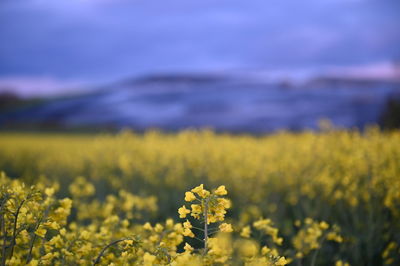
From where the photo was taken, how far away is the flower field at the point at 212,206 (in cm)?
208

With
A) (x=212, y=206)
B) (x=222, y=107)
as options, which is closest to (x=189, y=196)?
(x=212, y=206)

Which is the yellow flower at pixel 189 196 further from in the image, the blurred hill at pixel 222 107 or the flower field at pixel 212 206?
the blurred hill at pixel 222 107

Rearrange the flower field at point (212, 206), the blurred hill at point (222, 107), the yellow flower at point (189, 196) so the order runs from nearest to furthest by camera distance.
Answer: the yellow flower at point (189, 196)
the flower field at point (212, 206)
the blurred hill at point (222, 107)

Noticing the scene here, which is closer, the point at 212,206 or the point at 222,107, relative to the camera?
the point at 212,206

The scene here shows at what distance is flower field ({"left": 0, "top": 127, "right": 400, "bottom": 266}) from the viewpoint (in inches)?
82.0

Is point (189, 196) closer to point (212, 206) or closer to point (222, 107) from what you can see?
point (212, 206)

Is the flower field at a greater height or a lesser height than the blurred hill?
lesser

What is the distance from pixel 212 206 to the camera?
6.08 ft

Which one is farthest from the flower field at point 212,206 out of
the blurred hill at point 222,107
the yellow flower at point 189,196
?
the blurred hill at point 222,107

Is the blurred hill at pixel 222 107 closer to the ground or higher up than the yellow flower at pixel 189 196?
higher up

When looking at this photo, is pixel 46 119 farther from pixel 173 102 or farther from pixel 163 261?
pixel 163 261

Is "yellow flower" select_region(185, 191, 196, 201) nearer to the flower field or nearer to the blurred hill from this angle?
the flower field

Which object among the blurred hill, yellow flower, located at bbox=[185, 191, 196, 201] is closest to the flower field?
yellow flower, located at bbox=[185, 191, 196, 201]

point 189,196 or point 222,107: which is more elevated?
point 222,107
